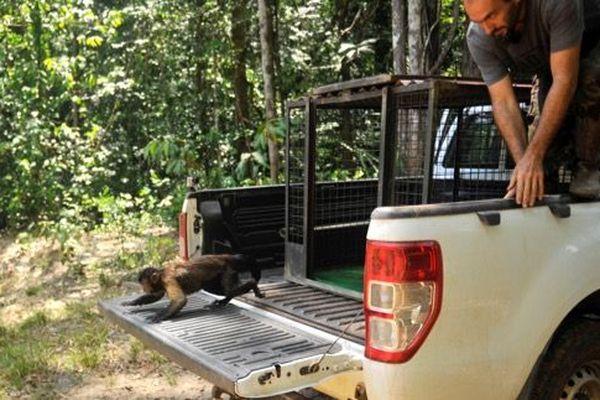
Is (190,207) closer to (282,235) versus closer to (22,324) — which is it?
(282,235)

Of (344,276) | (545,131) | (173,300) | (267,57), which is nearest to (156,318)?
(173,300)

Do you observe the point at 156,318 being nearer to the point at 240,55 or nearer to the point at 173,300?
the point at 173,300

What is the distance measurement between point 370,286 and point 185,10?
9.10 m

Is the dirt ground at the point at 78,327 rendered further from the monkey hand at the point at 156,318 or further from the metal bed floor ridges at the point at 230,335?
the monkey hand at the point at 156,318

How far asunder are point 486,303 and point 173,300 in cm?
199

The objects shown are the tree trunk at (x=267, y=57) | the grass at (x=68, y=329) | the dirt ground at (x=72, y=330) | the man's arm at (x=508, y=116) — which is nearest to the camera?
the man's arm at (x=508, y=116)

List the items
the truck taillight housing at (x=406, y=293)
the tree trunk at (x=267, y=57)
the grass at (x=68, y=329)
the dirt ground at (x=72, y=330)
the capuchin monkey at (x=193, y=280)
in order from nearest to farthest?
the truck taillight housing at (x=406, y=293)
the capuchin monkey at (x=193, y=280)
the dirt ground at (x=72, y=330)
the grass at (x=68, y=329)
the tree trunk at (x=267, y=57)

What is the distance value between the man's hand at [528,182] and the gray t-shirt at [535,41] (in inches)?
21.4

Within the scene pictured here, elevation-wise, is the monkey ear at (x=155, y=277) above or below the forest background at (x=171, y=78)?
below

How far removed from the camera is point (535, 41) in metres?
3.08

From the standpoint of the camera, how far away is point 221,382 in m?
2.52

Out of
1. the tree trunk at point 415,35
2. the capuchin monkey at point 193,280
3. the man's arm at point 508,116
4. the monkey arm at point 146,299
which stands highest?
the tree trunk at point 415,35

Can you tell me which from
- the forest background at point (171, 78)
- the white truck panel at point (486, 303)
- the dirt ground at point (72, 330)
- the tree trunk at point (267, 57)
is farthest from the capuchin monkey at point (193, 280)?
the forest background at point (171, 78)

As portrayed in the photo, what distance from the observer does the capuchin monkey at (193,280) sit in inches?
149
